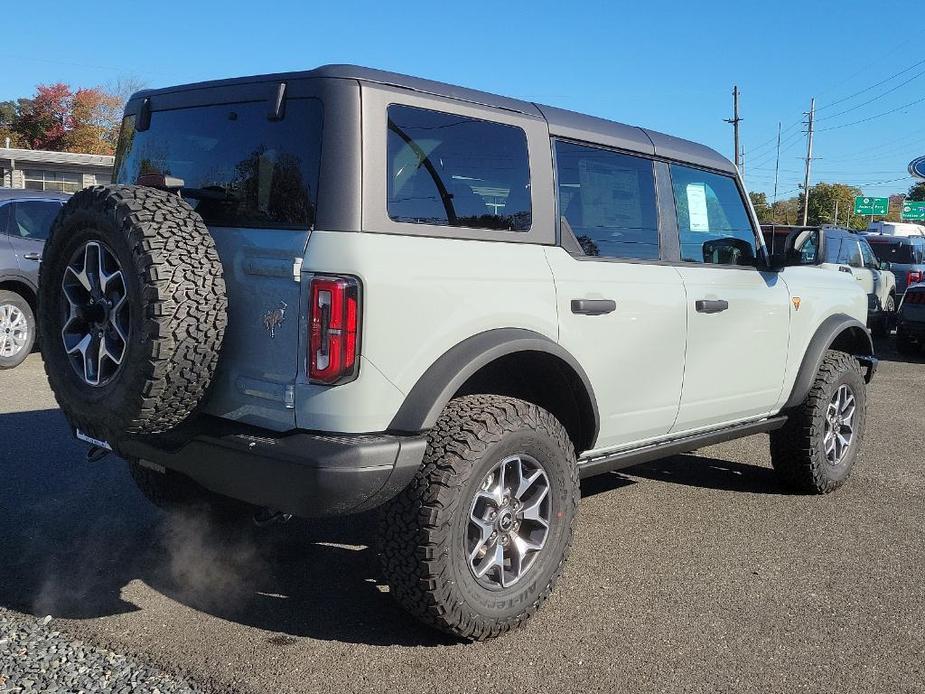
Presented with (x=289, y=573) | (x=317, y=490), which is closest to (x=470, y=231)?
(x=317, y=490)

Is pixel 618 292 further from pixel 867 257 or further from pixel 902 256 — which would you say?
pixel 902 256

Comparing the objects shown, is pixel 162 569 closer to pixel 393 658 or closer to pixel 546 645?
pixel 393 658

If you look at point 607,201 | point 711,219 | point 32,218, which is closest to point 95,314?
point 607,201

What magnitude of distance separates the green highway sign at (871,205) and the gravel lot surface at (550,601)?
77413 millimetres

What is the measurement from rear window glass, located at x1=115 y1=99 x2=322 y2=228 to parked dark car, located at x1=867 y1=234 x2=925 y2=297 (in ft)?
51.8

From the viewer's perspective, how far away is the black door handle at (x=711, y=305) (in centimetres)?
432

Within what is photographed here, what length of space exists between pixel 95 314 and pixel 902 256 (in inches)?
697

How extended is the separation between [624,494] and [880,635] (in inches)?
80.3

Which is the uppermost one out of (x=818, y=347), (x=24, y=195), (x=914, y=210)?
(x=914, y=210)

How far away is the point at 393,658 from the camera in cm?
319

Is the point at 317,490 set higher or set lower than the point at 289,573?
higher

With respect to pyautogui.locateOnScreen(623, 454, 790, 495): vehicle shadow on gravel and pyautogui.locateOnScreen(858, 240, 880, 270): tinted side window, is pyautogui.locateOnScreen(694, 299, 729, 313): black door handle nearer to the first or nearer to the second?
pyautogui.locateOnScreen(623, 454, 790, 495): vehicle shadow on gravel

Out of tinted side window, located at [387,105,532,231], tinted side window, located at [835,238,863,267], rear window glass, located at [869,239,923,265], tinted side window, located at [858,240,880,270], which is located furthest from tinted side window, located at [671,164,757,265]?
rear window glass, located at [869,239,923,265]

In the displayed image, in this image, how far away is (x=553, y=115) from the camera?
12.5 feet
